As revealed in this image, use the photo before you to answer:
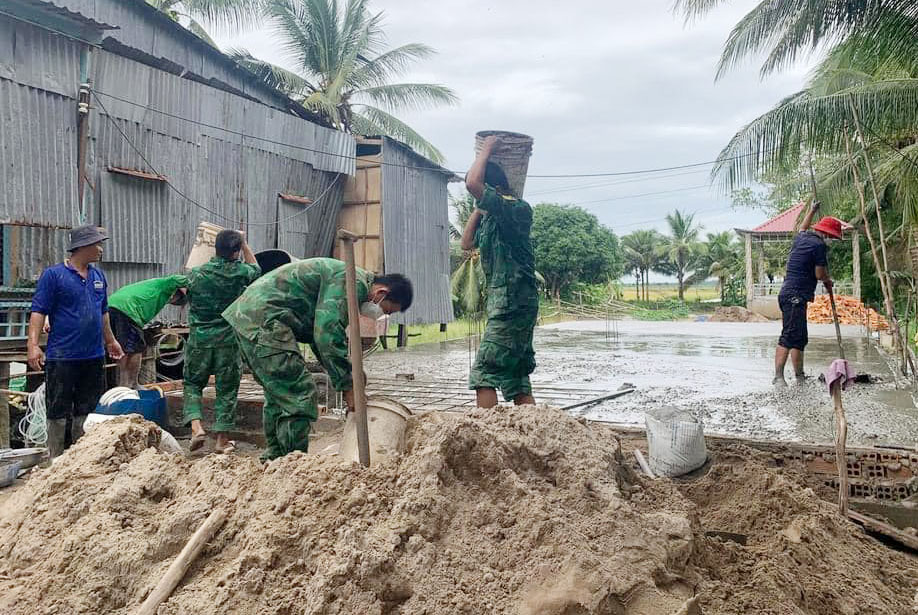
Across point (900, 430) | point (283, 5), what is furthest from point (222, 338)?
point (283, 5)

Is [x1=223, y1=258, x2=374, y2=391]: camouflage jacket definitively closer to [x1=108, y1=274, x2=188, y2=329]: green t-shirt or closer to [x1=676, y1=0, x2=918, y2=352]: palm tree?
[x1=108, y1=274, x2=188, y2=329]: green t-shirt

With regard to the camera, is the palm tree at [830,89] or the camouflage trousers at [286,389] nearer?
the camouflage trousers at [286,389]

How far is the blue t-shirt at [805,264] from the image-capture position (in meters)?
6.95

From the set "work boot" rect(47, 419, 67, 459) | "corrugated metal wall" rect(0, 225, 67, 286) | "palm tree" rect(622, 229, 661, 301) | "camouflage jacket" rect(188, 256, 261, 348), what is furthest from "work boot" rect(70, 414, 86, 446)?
"palm tree" rect(622, 229, 661, 301)

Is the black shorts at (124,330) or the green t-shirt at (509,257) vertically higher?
the green t-shirt at (509,257)

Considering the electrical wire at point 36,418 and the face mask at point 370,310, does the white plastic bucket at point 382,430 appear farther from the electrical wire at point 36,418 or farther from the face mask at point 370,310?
the electrical wire at point 36,418

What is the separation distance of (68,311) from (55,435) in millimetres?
864

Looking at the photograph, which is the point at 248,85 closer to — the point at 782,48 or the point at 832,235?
the point at 782,48

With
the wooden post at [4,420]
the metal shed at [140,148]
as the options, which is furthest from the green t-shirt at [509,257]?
the metal shed at [140,148]

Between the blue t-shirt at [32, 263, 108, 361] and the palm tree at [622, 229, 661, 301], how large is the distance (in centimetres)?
4944

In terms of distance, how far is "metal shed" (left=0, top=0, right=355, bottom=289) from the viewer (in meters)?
7.65

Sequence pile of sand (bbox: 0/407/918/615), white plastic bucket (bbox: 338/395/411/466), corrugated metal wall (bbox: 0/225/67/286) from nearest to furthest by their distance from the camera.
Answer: pile of sand (bbox: 0/407/918/615) → white plastic bucket (bbox: 338/395/411/466) → corrugated metal wall (bbox: 0/225/67/286)

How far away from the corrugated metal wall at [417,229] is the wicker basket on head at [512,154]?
9974 mm

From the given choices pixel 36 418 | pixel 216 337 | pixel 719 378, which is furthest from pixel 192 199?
pixel 719 378
